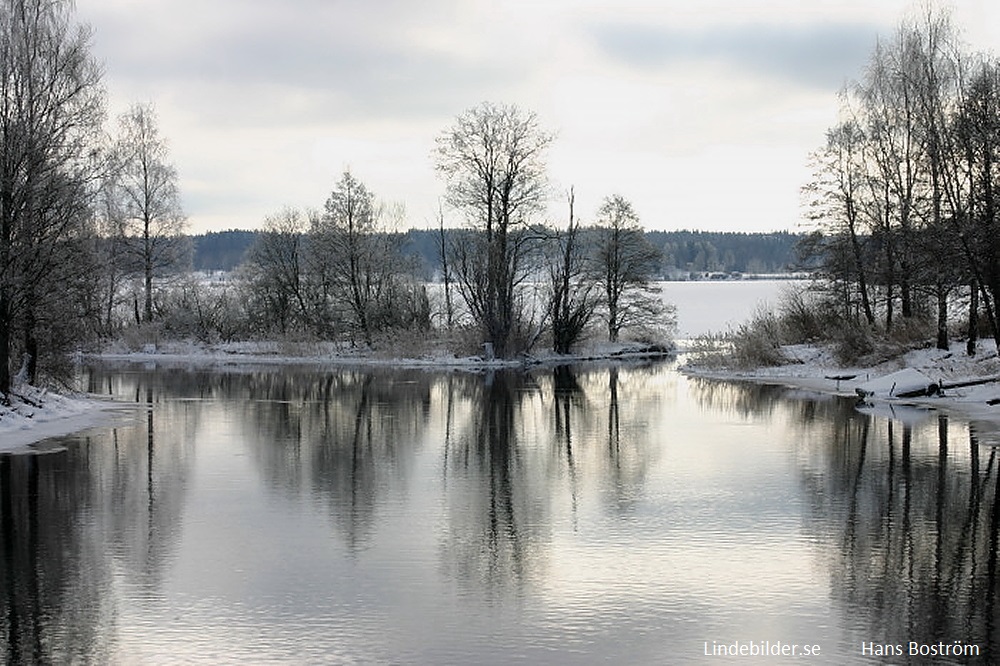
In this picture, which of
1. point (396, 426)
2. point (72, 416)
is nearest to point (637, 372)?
point (396, 426)

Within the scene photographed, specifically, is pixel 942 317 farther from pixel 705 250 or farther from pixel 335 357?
pixel 705 250

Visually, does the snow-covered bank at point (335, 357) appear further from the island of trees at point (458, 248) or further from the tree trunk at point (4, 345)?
the tree trunk at point (4, 345)

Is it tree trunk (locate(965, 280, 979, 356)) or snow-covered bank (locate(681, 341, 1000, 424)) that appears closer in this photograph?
snow-covered bank (locate(681, 341, 1000, 424))

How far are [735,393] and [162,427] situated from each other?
17.0 metres

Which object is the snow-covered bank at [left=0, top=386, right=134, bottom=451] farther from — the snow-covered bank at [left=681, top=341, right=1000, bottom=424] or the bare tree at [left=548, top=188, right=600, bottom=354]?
the bare tree at [left=548, top=188, right=600, bottom=354]

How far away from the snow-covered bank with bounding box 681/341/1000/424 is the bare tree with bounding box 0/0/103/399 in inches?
794

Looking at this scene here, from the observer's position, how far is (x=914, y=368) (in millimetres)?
29938

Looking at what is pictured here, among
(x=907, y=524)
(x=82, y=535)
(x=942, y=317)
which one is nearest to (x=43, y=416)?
(x=82, y=535)

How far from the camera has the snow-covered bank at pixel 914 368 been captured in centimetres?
2494

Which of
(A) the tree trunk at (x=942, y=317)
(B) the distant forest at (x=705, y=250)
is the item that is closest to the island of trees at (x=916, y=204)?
(A) the tree trunk at (x=942, y=317)

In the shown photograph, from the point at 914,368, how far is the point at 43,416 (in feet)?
77.1

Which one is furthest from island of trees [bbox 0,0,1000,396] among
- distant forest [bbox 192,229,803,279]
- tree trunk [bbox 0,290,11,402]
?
distant forest [bbox 192,229,803,279]

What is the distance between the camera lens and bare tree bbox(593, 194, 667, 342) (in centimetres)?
6088

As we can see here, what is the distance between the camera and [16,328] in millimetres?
22359
